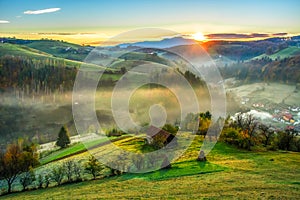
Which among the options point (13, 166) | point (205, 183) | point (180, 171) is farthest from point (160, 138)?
point (13, 166)

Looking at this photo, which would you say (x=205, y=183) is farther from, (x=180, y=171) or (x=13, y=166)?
(x=13, y=166)

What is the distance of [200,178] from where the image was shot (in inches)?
1639

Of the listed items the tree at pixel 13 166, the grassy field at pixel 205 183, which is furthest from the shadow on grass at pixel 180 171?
the tree at pixel 13 166

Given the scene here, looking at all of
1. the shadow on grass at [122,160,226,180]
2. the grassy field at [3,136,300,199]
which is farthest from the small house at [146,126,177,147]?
the shadow on grass at [122,160,226,180]

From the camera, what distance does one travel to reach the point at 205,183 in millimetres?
38281

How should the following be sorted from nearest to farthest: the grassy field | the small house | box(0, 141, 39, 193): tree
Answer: the grassy field → box(0, 141, 39, 193): tree → the small house

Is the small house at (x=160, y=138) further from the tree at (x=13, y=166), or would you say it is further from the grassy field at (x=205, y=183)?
the tree at (x=13, y=166)

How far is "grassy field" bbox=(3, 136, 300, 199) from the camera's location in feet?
111

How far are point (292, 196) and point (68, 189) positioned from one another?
2774 cm

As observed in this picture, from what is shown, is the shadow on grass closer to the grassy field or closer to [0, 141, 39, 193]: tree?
the grassy field

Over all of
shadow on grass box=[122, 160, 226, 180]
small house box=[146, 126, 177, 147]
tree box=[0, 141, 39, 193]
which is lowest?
tree box=[0, 141, 39, 193]

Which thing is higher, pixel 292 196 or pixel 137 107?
pixel 292 196

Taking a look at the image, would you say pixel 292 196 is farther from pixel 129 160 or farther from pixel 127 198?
pixel 129 160

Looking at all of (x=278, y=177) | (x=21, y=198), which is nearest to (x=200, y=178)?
(x=278, y=177)
